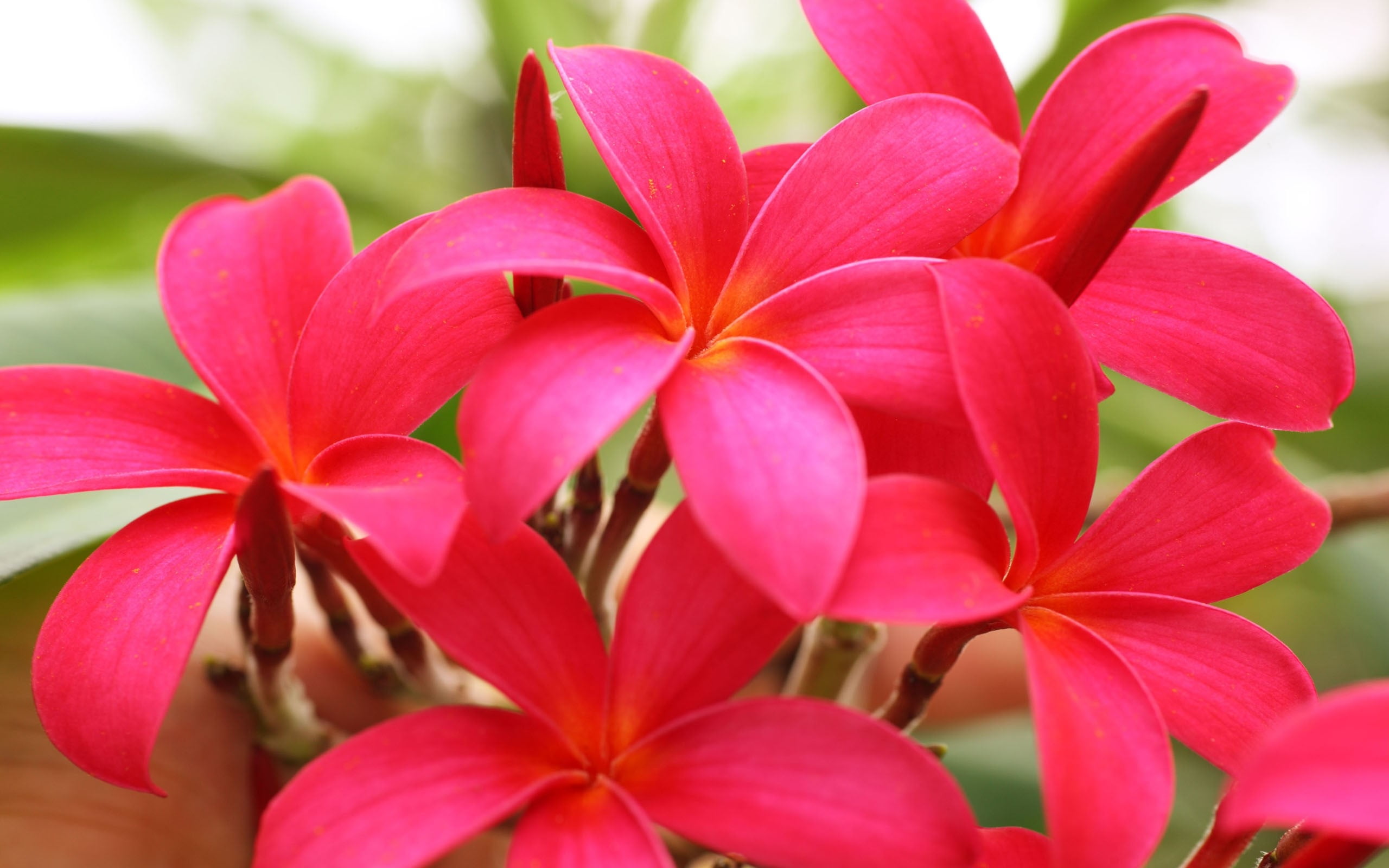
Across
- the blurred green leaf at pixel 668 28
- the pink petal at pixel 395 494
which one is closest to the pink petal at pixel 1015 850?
the pink petal at pixel 395 494

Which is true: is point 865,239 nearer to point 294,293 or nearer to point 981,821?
point 294,293

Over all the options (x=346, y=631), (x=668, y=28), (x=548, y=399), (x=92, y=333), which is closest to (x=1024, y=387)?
(x=548, y=399)

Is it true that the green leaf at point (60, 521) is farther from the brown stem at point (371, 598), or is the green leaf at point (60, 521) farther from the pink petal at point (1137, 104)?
the pink petal at point (1137, 104)

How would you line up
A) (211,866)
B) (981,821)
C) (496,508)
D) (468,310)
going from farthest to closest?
(981,821)
(211,866)
(468,310)
(496,508)

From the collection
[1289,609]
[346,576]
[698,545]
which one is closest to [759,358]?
[698,545]

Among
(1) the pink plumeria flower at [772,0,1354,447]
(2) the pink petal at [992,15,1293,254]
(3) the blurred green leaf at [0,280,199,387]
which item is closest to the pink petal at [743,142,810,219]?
(1) the pink plumeria flower at [772,0,1354,447]
